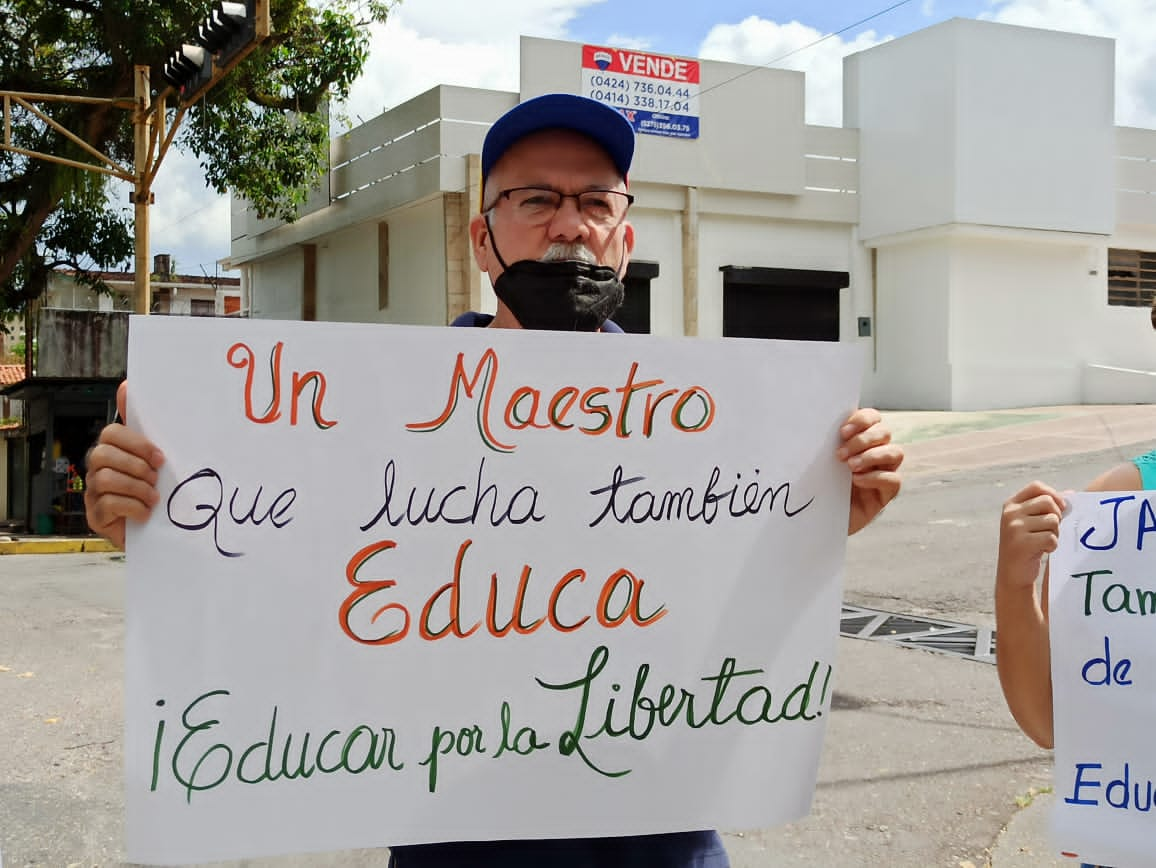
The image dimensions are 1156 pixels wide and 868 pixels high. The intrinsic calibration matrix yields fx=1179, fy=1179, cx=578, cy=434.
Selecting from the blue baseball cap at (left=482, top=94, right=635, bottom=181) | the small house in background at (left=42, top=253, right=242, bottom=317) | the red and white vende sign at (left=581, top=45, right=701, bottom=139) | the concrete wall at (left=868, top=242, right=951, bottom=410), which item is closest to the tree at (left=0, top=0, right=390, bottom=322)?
the red and white vende sign at (left=581, top=45, right=701, bottom=139)

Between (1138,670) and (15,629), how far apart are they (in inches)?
320

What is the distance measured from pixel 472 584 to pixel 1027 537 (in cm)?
95

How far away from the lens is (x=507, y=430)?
6.72ft

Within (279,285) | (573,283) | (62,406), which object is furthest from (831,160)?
(573,283)

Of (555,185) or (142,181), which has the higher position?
(142,181)

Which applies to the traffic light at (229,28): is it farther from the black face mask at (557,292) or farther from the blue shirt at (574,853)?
the blue shirt at (574,853)

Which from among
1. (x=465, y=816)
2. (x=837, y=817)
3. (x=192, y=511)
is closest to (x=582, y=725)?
(x=465, y=816)

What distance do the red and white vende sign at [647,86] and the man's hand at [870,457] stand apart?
67.0ft

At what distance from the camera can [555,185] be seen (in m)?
2.22

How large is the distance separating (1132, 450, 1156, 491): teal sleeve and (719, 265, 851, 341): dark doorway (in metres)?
20.8

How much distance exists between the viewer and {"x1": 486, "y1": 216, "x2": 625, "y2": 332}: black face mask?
220 cm

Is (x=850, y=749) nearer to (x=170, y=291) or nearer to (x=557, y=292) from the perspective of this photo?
(x=557, y=292)

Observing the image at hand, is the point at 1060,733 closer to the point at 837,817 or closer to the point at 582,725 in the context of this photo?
the point at 582,725

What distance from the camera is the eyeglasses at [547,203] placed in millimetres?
2236
